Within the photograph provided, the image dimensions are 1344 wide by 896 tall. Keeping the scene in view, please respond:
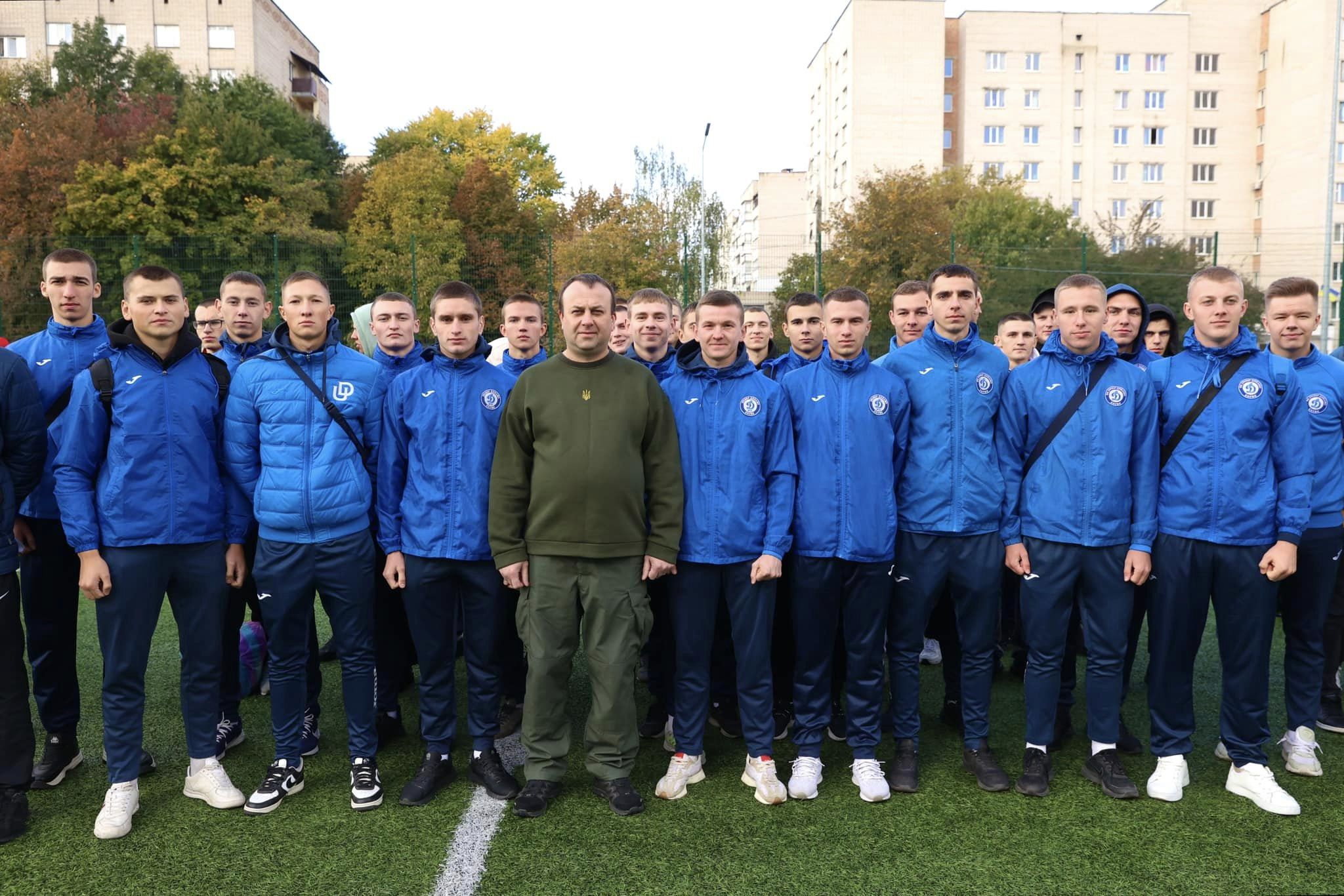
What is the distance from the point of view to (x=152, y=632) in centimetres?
357

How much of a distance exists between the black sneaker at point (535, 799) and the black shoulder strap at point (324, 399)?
1.56m

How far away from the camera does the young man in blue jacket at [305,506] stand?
365 centimetres

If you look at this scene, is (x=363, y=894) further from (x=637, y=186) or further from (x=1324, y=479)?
(x=637, y=186)

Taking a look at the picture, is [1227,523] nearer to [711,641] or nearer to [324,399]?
[711,641]

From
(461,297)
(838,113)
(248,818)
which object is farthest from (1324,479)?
(838,113)

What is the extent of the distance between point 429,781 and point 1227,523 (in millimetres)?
3520

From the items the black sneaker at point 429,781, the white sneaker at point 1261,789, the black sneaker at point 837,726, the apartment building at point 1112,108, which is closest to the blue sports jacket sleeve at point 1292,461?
the white sneaker at point 1261,789

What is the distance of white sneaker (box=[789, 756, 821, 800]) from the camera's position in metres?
3.79

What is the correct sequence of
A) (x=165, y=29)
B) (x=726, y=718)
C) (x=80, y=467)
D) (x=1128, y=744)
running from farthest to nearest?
(x=165, y=29), (x=726, y=718), (x=1128, y=744), (x=80, y=467)

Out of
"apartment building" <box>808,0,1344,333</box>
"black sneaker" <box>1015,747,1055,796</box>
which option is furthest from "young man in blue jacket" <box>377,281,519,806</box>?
"apartment building" <box>808,0,1344,333</box>

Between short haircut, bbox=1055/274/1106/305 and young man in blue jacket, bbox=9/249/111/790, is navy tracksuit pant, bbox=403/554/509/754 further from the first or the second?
short haircut, bbox=1055/274/1106/305

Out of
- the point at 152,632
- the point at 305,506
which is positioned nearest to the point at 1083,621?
the point at 305,506

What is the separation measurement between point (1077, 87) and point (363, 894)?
64.0 metres

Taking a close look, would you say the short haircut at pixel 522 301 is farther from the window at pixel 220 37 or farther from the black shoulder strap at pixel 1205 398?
the window at pixel 220 37
